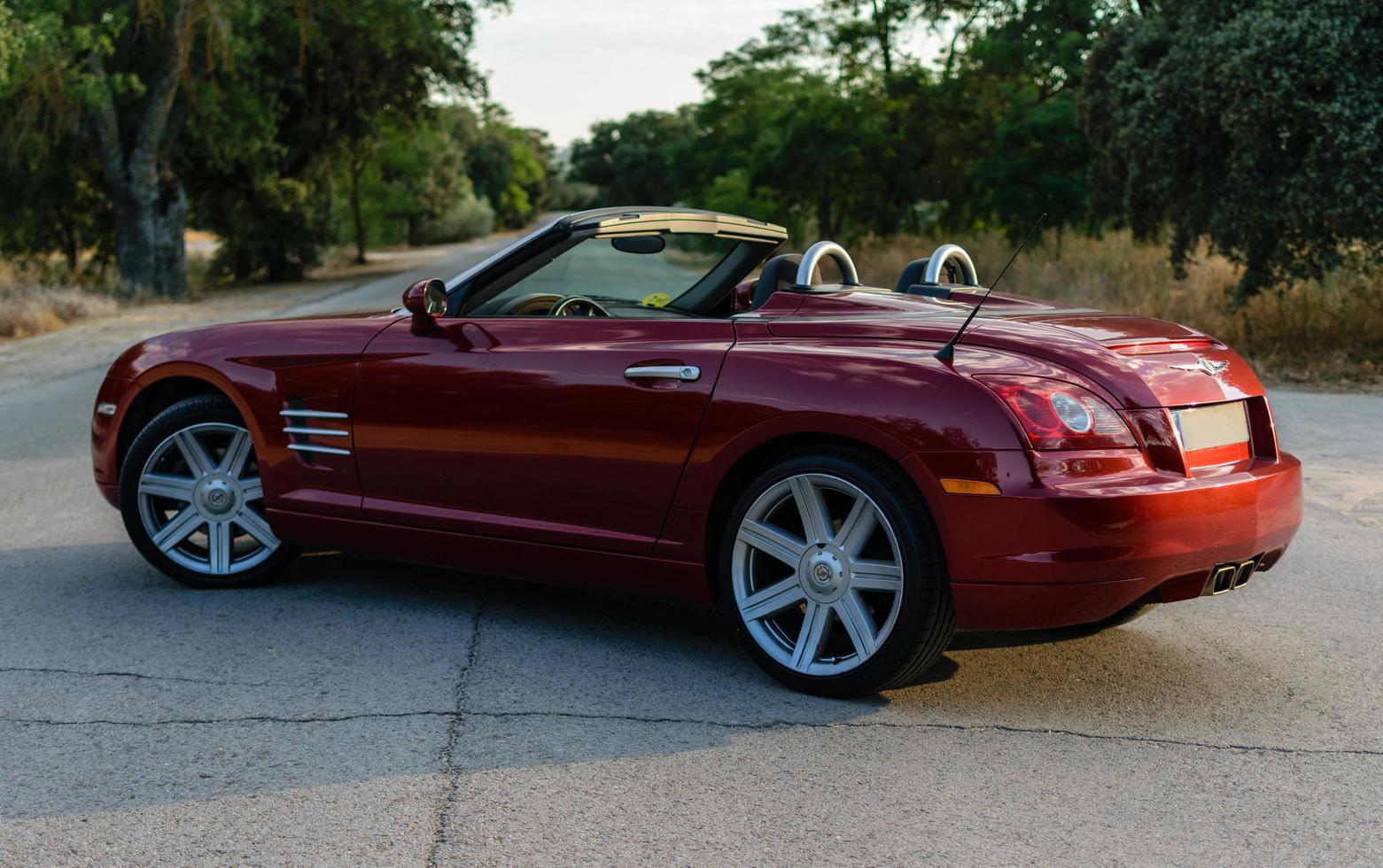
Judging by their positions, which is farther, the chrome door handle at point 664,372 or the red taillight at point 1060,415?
the chrome door handle at point 664,372

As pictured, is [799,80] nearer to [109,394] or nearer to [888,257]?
[888,257]

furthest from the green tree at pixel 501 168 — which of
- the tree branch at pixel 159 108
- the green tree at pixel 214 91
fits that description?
the tree branch at pixel 159 108

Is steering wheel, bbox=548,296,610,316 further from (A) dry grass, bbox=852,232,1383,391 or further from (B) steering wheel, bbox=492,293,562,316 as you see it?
(A) dry grass, bbox=852,232,1383,391

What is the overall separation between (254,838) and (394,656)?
154 cm

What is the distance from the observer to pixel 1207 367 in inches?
179

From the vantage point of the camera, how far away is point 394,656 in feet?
16.3

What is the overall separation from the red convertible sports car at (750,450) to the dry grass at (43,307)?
1686cm

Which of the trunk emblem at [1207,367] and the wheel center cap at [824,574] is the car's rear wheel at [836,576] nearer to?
the wheel center cap at [824,574]

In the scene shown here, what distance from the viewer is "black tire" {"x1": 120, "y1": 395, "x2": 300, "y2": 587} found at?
19.1 ft

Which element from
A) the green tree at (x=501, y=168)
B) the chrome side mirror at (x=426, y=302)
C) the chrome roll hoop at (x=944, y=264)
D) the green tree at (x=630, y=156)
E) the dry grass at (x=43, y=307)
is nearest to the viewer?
the chrome side mirror at (x=426, y=302)

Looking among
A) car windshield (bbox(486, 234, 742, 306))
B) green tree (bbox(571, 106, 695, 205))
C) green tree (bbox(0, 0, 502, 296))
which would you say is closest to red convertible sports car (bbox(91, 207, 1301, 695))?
car windshield (bbox(486, 234, 742, 306))

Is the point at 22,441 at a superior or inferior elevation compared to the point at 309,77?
inferior

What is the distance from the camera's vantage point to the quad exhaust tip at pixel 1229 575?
4270mm

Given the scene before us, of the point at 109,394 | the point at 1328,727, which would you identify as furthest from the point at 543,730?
the point at 109,394
